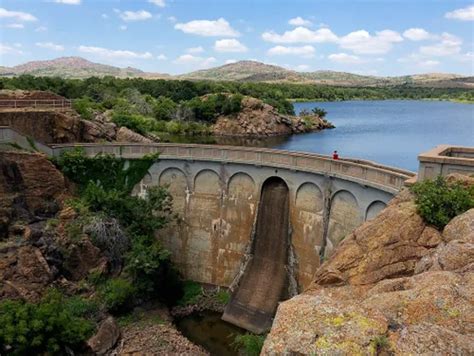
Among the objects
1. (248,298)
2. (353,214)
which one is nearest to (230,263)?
(248,298)

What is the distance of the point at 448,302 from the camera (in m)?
8.75

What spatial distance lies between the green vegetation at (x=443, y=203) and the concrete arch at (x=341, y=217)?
401 inches

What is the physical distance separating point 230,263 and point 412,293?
2412cm

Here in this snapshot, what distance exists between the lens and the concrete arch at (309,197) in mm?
28484

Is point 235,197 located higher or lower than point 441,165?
lower

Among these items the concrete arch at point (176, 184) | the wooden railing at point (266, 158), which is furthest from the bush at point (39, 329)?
the wooden railing at point (266, 158)

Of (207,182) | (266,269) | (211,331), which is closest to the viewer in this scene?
(211,331)

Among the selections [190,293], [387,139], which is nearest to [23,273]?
[190,293]

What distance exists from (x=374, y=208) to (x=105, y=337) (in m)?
16.9

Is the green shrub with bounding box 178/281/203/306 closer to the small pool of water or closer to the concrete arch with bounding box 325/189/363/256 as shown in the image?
the small pool of water

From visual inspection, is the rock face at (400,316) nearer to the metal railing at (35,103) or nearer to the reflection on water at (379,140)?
the metal railing at (35,103)

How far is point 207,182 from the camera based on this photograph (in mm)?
33031

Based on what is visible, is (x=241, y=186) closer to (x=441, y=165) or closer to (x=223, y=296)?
(x=223, y=296)

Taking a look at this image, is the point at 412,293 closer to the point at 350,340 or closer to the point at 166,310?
the point at 350,340
